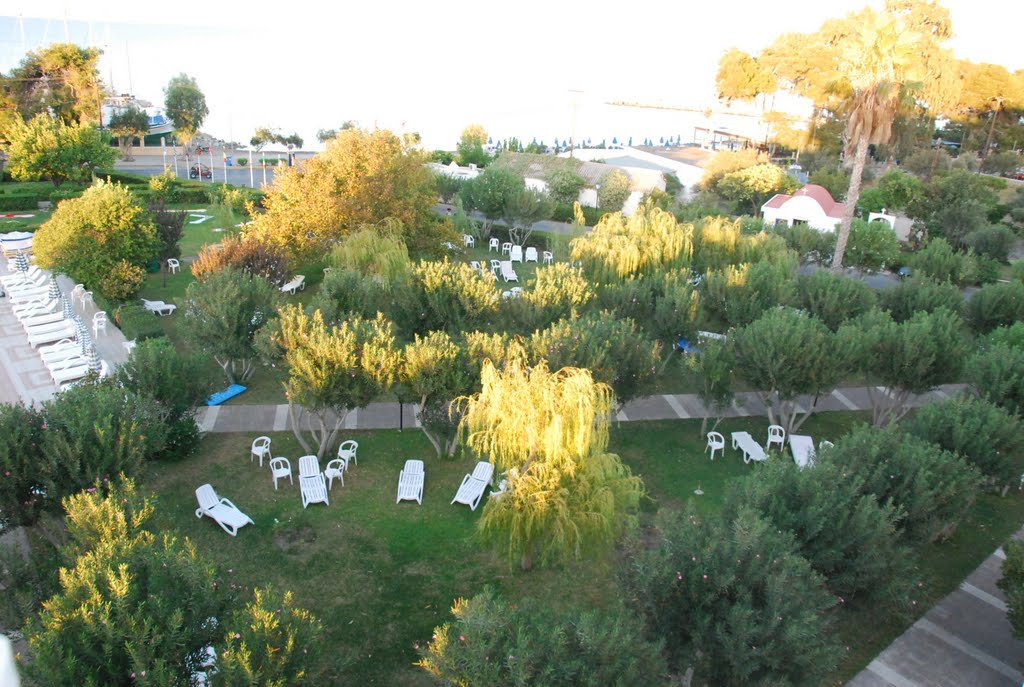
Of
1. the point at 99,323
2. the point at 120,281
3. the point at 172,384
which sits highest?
the point at 172,384

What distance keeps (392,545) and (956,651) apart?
10135 millimetres

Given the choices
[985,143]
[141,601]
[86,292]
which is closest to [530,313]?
[141,601]

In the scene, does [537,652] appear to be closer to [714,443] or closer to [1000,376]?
[714,443]

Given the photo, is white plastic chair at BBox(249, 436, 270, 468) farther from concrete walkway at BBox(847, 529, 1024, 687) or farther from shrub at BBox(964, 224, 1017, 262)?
shrub at BBox(964, 224, 1017, 262)

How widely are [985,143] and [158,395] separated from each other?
7499 cm

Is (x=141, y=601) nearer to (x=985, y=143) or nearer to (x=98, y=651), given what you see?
(x=98, y=651)

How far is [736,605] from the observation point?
891 centimetres

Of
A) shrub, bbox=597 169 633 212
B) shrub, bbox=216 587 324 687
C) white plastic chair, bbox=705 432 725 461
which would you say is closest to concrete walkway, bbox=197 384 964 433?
→ white plastic chair, bbox=705 432 725 461

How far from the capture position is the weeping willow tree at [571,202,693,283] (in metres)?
23.5

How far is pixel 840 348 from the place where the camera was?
693 inches

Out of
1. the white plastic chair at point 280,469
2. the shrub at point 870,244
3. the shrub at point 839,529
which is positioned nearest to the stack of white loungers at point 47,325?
the white plastic chair at point 280,469

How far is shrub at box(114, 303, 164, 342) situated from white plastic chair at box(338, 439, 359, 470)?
8763 millimetres

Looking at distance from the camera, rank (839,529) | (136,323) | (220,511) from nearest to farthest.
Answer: (839,529) < (220,511) < (136,323)

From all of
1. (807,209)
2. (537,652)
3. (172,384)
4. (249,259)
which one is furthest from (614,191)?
(537,652)
